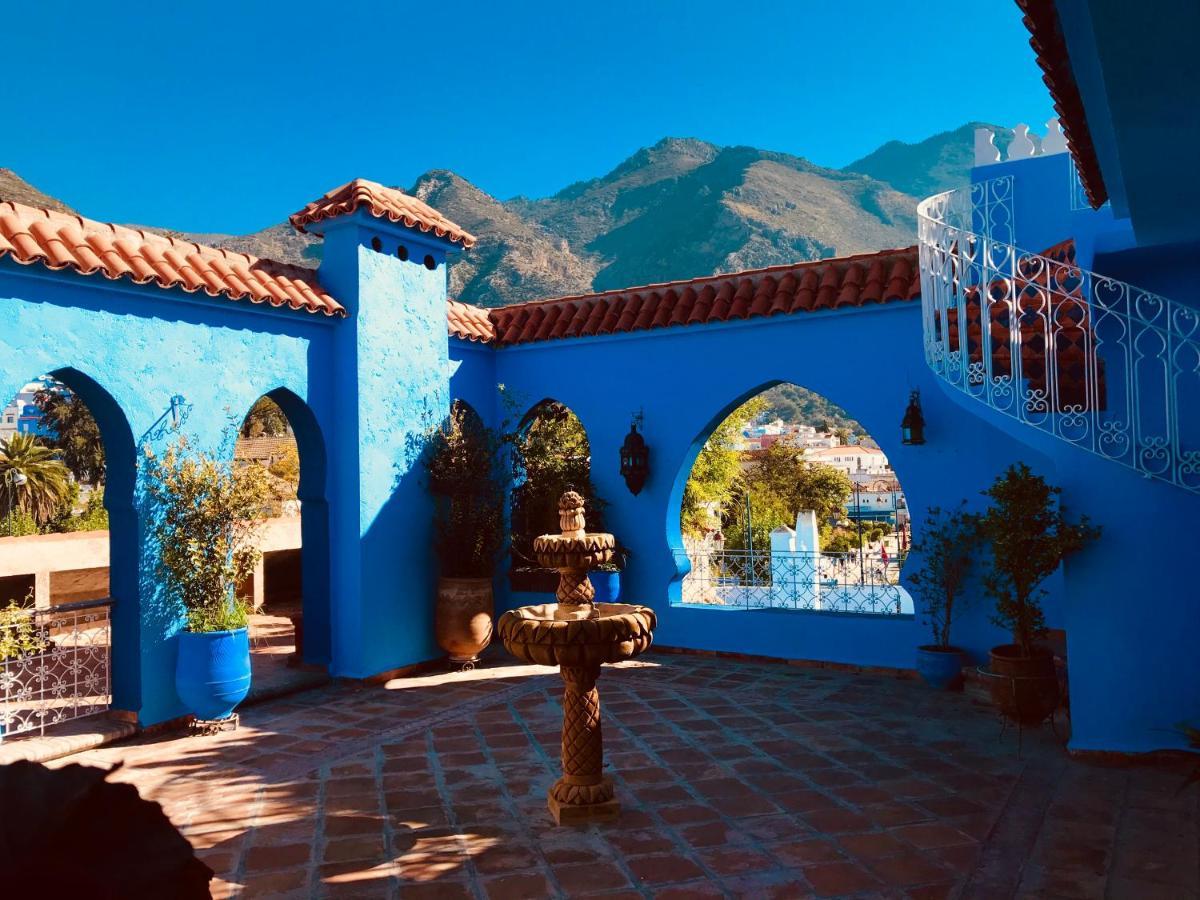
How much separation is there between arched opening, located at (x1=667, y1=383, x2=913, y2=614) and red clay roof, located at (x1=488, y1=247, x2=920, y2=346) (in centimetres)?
113

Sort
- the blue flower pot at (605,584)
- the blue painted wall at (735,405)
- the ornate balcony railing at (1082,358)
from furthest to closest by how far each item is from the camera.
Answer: the blue flower pot at (605,584)
the blue painted wall at (735,405)
the ornate balcony railing at (1082,358)

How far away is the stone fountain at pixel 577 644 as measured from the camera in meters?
4.97

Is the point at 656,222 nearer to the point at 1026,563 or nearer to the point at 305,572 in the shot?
the point at 305,572

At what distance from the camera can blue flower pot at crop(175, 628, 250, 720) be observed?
23.0ft

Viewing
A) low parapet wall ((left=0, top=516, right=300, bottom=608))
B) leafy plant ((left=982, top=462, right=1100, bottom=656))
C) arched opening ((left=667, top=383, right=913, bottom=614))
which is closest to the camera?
leafy plant ((left=982, top=462, right=1100, bottom=656))

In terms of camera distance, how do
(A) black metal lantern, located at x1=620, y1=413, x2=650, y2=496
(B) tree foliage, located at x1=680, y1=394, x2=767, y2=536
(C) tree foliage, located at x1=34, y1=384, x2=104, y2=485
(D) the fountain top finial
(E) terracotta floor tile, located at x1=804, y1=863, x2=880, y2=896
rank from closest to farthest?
(E) terracotta floor tile, located at x1=804, y1=863, x2=880, y2=896 → (D) the fountain top finial → (A) black metal lantern, located at x1=620, y1=413, x2=650, y2=496 → (B) tree foliage, located at x1=680, y1=394, x2=767, y2=536 → (C) tree foliage, located at x1=34, y1=384, x2=104, y2=485

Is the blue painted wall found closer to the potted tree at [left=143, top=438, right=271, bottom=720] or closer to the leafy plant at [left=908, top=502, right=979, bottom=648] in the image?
the leafy plant at [left=908, top=502, right=979, bottom=648]

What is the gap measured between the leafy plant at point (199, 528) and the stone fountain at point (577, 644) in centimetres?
321

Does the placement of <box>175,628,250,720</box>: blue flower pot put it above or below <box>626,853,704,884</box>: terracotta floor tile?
above

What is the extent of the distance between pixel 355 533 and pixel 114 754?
2981mm

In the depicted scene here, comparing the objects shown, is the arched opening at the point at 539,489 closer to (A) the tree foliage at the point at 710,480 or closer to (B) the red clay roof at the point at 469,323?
(B) the red clay roof at the point at 469,323

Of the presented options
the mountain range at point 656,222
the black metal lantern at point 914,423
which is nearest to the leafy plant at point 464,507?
the black metal lantern at point 914,423

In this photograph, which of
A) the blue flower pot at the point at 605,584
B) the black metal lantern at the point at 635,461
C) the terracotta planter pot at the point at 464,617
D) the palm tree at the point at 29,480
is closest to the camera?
the terracotta planter pot at the point at 464,617

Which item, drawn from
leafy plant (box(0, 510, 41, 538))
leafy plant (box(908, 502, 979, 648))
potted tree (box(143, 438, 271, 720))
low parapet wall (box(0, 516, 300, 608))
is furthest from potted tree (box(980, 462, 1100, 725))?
leafy plant (box(0, 510, 41, 538))
